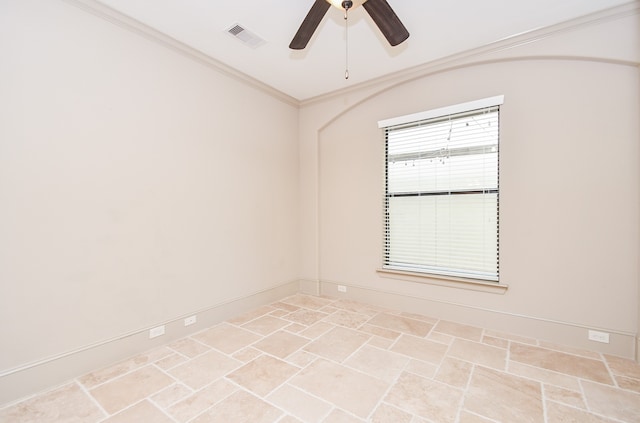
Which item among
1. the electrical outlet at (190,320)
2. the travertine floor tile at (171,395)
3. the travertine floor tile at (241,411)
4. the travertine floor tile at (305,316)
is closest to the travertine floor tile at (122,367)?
the electrical outlet at (190,320)

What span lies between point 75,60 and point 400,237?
11.6 ft

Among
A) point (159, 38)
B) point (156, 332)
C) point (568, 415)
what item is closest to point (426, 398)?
point (568, 415)

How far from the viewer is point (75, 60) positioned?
2.18 metres

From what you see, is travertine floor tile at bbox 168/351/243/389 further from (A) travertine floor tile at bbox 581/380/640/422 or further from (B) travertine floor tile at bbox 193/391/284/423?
(A) travertine floor tile at bbox 581/380/640/422

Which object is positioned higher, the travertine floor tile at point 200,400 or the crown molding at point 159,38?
the crown molding at point 159,38

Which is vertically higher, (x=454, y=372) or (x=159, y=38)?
(x=159, y=38)

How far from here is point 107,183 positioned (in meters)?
2.34

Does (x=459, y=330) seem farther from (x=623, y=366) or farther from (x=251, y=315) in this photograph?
(x=251, y=315)

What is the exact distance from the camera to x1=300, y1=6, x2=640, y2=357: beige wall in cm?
241

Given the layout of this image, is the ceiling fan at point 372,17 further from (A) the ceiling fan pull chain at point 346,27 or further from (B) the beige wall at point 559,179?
(B) the beige wall at point 559,179

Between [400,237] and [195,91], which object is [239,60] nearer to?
Result: [195,91]

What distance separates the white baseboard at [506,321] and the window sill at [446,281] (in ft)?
0.69

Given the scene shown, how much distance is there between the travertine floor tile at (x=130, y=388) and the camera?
1.90 meters

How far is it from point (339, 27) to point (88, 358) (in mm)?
3440
